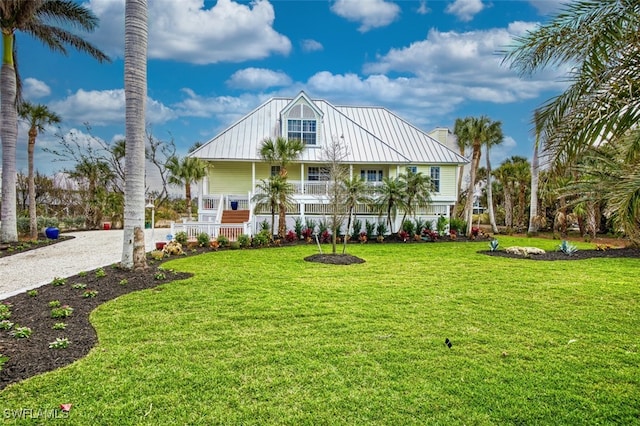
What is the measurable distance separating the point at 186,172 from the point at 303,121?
908 centimetres

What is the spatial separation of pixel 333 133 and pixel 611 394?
20.2m

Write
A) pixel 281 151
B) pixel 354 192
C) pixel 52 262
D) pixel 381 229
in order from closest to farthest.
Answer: pixel 52 262 < pixel 281 151 < pixel 354 192 < pixel 381 229

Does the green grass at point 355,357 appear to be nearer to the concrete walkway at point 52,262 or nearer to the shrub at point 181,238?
the concrete walkway at point 52,262

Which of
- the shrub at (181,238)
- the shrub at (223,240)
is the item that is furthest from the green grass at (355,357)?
the shrub at (181,238)

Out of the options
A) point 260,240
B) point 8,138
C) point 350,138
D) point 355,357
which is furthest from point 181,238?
point 355,357

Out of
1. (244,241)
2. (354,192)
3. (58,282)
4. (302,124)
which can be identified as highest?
(302,124)

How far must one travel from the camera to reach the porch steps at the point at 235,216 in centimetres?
1886

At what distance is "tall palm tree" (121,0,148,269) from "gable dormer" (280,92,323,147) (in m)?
12.6

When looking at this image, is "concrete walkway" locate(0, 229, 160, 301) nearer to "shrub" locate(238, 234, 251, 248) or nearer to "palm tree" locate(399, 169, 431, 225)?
"shrub" locate(238, 234, 251, 248)

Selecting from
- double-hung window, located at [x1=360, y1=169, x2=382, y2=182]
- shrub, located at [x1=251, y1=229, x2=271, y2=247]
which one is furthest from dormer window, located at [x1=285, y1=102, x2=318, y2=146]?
shrub, located at [x1=251, y1=229, x2=271, y2=247]

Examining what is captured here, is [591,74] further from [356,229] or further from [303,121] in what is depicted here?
[303,121]

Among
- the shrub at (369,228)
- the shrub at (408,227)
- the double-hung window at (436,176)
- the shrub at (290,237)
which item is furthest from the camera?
the double-hung window at (436,176)

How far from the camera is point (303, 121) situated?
2161 cm

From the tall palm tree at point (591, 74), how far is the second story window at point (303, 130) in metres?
16.6
